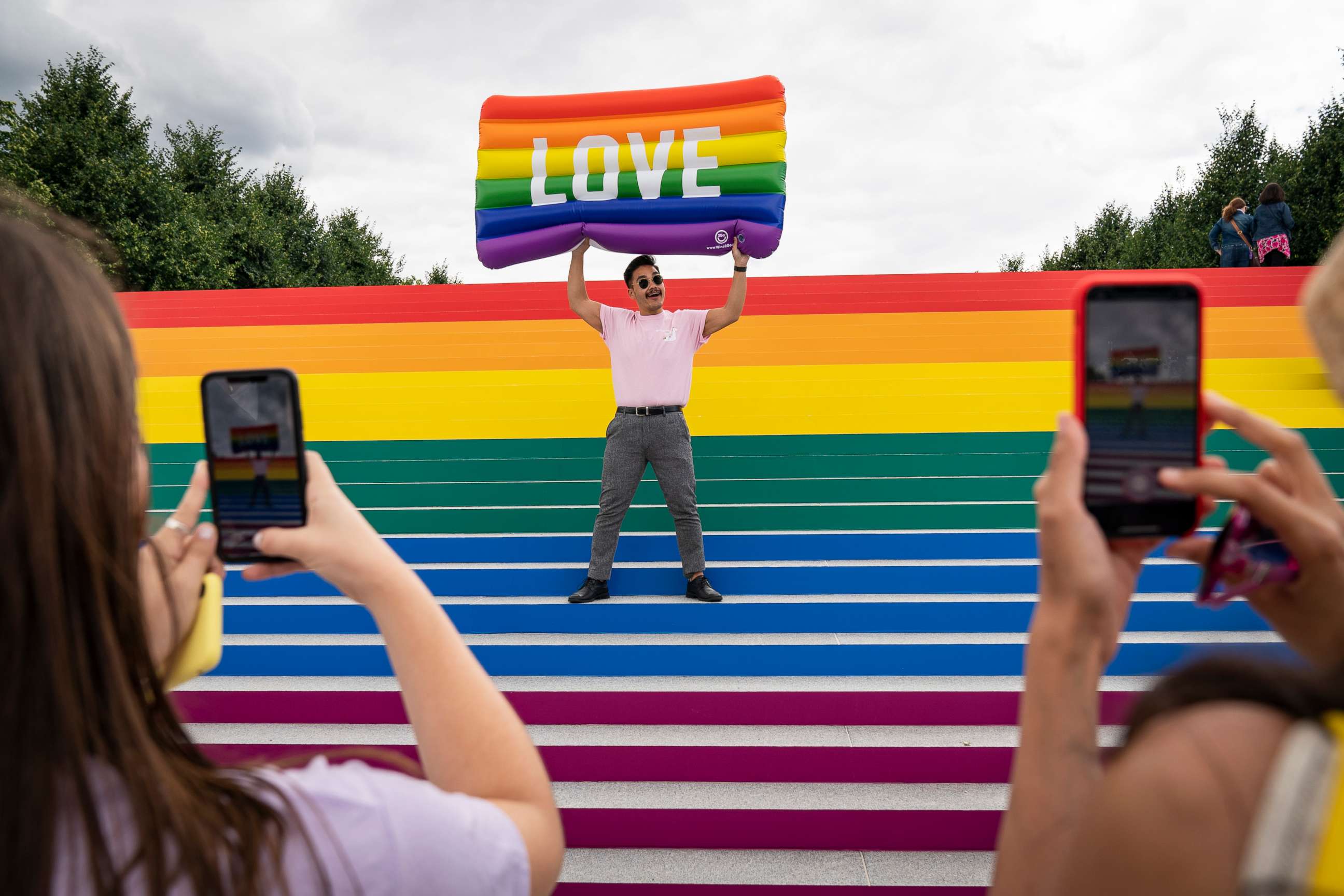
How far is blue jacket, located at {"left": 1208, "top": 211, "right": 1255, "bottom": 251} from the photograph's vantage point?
10.3 metres

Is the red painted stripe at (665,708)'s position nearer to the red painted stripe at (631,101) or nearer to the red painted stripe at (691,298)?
the red painted stripe at (631,101)

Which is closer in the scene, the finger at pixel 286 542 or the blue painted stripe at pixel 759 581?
the finger at pixel 286 542

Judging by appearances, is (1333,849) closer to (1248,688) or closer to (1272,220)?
(1248,688)

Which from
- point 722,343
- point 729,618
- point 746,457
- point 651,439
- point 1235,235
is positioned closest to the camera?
point 729,618

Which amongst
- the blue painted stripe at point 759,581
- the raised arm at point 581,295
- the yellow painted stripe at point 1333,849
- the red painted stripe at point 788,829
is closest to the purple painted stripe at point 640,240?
the raised arm at point 581,295

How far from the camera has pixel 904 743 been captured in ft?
8.84

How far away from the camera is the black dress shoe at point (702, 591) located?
3672 mm

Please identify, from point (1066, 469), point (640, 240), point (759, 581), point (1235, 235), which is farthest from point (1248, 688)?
point (1235, 235)

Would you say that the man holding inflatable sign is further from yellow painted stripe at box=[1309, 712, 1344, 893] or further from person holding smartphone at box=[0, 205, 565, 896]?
yellow painted stripe at box=[1309, 712, 1344, 893]

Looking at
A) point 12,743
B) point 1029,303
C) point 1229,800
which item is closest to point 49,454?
point 12,743

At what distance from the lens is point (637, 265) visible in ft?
13.2

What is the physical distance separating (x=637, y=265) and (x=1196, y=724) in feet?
12.4

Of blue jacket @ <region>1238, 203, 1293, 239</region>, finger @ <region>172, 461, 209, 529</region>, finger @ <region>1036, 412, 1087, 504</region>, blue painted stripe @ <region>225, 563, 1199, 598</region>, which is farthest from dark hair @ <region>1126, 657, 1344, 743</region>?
blue jacket @ <region>1238, 203, 1293, 239</region>

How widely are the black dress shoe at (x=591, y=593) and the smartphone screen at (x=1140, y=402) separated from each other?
3.09 metres
